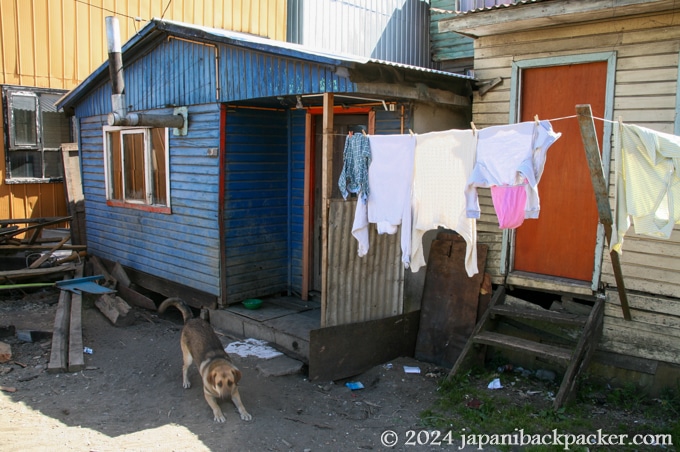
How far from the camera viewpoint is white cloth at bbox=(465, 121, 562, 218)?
4688mm

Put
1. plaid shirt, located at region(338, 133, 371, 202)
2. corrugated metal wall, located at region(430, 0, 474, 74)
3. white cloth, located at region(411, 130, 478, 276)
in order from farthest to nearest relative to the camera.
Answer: corrugated metal wall, located at region(430, 0, 474, 74), plaid shirt, located at region(338, 133, 371, 202), white cloth, located at region(411, 130, 478, 276)

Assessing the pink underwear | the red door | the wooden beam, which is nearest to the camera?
the pink underwear

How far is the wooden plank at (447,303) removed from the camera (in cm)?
683

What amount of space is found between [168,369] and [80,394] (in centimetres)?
102

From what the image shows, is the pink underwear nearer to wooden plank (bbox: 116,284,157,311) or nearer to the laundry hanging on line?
the laundry hanging on line

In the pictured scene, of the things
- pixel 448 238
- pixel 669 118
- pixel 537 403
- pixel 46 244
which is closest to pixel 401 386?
pixel 537 403

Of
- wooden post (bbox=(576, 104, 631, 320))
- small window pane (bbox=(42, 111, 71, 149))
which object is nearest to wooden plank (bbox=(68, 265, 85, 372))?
small window pane (bbox=(42, 111, 71, 149))

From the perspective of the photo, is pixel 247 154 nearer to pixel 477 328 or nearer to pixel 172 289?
pixel 172 289

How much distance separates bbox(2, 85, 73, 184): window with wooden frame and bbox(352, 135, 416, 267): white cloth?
27.2 ft

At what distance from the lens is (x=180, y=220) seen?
878 centimetres

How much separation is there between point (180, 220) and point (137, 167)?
4.99ft

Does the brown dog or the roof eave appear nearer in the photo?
the brown dog

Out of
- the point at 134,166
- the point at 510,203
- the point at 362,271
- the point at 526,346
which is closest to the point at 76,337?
the point at 134,166

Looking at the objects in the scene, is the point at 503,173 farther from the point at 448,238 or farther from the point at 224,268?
the point at 224,268
